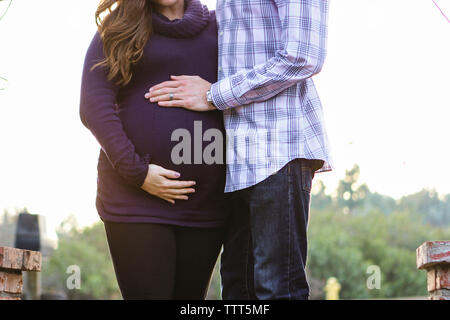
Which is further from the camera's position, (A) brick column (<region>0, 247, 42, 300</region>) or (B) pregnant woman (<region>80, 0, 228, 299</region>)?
(A) brick column (<region>0, 247, 42, 300</region>)

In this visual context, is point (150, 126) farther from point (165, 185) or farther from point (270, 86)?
point (270, 86)

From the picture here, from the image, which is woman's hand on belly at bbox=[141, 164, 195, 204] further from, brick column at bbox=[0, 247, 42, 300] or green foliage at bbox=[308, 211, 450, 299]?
green foliage at bbox=[308, 211, 450, 299]

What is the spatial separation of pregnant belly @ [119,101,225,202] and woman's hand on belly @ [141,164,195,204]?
0.10 feet

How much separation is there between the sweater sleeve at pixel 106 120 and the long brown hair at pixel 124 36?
29mm

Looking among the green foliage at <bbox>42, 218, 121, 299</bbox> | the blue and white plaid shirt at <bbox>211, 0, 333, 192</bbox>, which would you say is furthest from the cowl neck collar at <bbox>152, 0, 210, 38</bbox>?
the green foliage at <bbox>42, 218, 121, 299</bbox>

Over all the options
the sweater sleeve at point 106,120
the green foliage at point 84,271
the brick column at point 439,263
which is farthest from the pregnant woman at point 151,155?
the green foliage at point 84,271

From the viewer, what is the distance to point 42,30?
458 cm

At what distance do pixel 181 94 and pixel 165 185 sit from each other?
27 cm

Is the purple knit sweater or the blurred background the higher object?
the blurred background

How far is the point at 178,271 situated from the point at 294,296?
375 mm

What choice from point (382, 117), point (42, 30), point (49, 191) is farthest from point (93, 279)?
point (42, 30)

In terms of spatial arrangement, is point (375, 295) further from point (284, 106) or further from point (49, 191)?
point (284, 106)

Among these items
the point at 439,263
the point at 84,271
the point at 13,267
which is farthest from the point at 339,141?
the point at 84,271

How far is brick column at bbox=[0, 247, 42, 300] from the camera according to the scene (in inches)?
65.0
